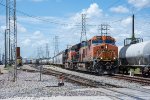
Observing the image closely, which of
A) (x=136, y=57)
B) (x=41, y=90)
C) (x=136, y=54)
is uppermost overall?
(x=136, y=54)

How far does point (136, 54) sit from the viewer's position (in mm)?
35344

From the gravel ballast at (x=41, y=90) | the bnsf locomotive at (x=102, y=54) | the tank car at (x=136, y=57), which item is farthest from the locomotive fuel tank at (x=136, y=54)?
the gravel ballast at (x=41, y=90)

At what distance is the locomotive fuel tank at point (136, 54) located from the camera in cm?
3266

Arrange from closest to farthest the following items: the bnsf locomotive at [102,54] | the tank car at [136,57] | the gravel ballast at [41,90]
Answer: the gravel ballast at [41,90], the tank car at [136,57], the bnsf locomotive at [102,54]

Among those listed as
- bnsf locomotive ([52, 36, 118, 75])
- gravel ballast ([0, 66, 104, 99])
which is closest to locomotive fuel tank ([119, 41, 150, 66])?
bnsf locomotive ([52, 36, 118, 75])

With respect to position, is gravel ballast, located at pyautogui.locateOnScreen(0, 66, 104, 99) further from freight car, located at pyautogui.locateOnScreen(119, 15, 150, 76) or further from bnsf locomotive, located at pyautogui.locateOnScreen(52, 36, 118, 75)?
bnsf locomotive, located at pyautogui.locateOnScreen(52, 36, 118, 75)

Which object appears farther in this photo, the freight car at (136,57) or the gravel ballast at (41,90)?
the freight car at (136,57)

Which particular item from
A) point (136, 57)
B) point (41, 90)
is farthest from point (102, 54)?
point (41, 90)

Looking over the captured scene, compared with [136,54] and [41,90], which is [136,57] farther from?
[41,90]

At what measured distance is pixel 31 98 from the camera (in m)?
15.3

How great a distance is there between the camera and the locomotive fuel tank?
32.7 metres

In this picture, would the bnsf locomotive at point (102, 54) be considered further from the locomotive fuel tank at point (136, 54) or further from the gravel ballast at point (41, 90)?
the gravel ballast at point (41, 90)

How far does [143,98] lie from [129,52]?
74.4 ft

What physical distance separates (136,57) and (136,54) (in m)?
0.31
